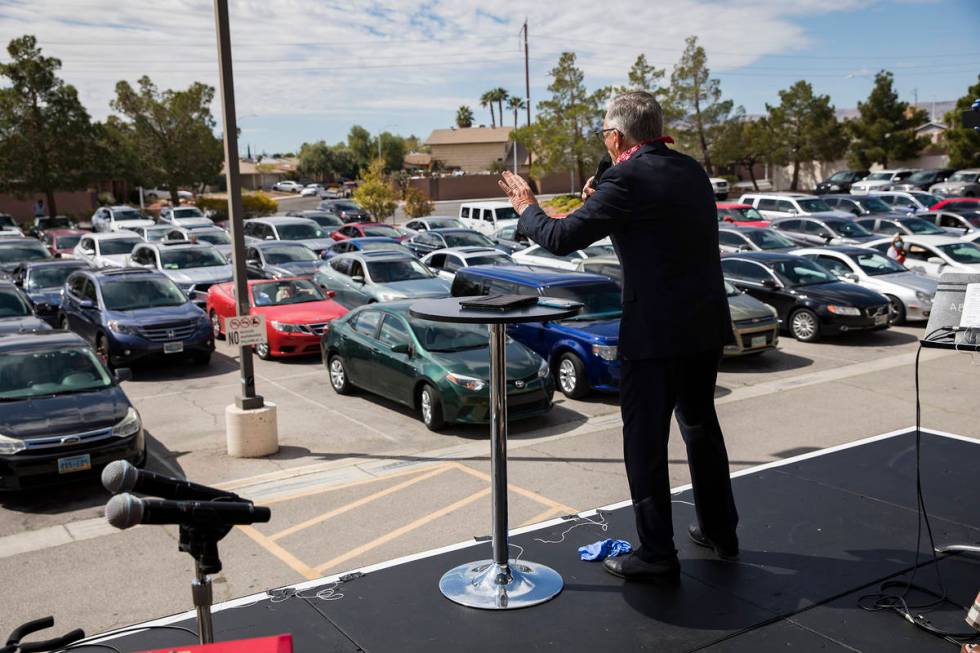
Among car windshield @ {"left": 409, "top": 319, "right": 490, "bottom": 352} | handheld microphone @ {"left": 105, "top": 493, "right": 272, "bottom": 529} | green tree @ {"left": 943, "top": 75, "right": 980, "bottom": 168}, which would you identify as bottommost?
car windshield @ {"left": 409, "top": 319, "right": 490, "bottom": 352}

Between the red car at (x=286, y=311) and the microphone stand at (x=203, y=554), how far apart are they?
1151cm

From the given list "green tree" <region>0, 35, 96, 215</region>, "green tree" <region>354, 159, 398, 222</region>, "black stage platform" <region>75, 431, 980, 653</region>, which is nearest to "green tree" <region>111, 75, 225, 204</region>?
"green tree" <region>0, 35, 96, 215</region>

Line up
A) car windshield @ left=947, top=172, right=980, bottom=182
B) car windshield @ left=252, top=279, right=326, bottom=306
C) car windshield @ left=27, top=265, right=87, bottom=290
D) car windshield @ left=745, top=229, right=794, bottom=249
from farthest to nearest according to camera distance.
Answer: car windshield @ left=947, top=172, right=980, bottom=182 < car windshield @ left=745, top=229, right=794, bottom=249 < car windshield @ left=27, top=265, right=87, bottom=290 < car windshield @ left=252, top=279, right=326, bottom=306

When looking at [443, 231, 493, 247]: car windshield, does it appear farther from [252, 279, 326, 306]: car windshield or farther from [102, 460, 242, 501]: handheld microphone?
[102, 460, 242, 501]: handheld microphone

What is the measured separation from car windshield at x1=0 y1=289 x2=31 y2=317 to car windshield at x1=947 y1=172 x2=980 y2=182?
42.8 meters

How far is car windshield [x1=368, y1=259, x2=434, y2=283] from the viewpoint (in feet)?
57.1

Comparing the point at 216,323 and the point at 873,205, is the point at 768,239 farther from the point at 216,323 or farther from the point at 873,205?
the point at 216,323

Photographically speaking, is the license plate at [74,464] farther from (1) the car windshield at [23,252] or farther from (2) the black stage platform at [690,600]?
(1) the car windshield at [23,252]

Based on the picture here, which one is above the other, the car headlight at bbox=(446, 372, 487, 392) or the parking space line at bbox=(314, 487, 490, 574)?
the car headlight at bbox=(446, 372, 487, 392)

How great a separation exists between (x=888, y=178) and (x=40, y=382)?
157 feet

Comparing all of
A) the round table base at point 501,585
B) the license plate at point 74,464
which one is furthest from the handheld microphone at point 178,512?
the license plate at point 74,464

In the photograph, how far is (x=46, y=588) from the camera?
253 inches

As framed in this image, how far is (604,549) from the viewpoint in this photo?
491 centimetres

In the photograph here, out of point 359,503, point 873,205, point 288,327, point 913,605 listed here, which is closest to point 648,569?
point 913,605
